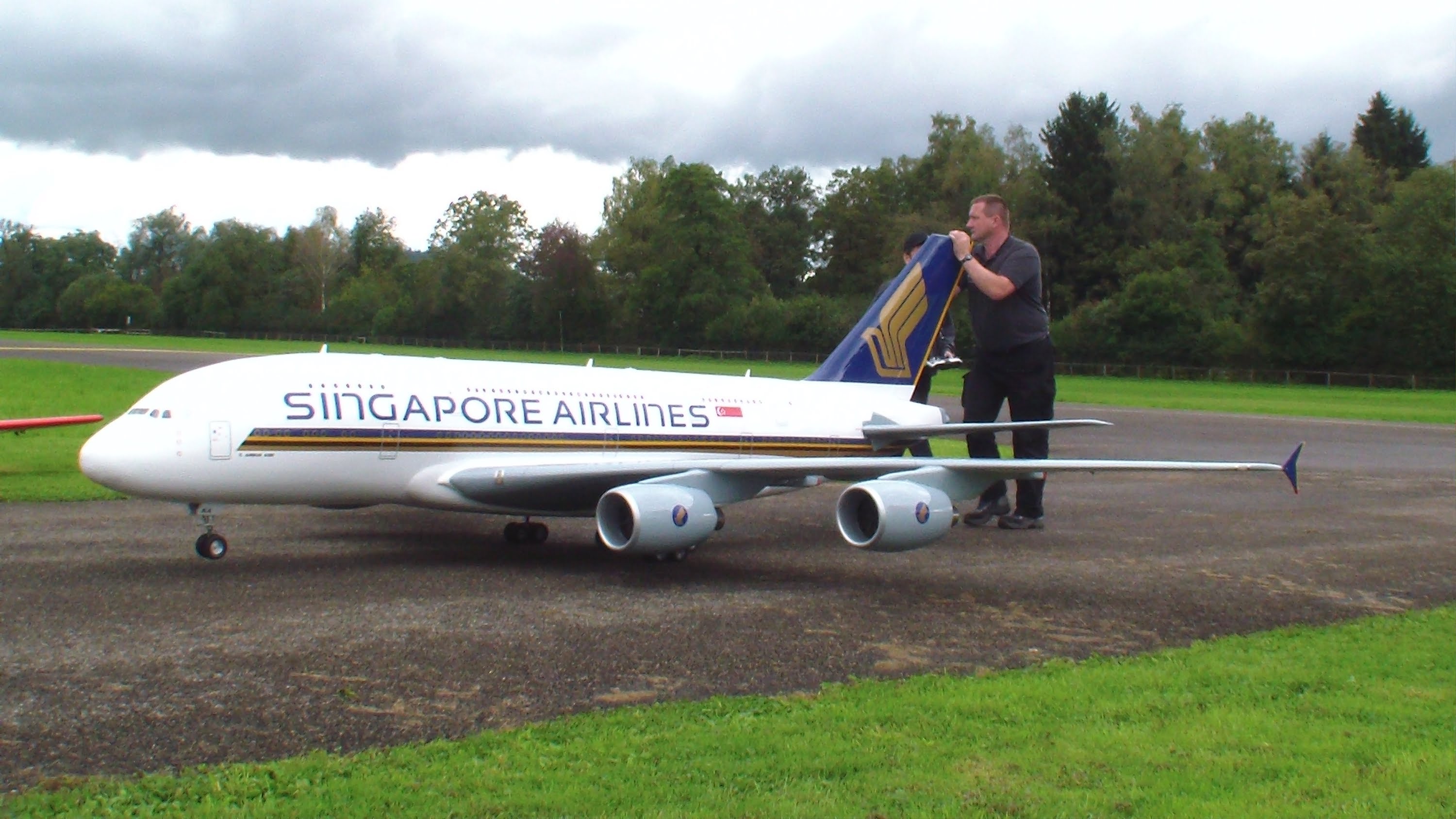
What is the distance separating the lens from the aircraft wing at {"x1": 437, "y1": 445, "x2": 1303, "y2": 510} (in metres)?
11.0

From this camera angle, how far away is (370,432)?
11859 millimetres

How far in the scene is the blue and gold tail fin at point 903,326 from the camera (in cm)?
1630

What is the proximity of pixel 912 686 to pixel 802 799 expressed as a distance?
7.04 feet

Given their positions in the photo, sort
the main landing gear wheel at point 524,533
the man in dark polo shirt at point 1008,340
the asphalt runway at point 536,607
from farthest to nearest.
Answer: the man in dark polo shirt at point 1008,340
the main landing gear wheel at point 524,533
the asphalt runway at point 536,607

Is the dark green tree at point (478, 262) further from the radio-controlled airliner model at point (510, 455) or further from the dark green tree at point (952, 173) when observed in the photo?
the radio-controlled airliner model at point (510, 455)

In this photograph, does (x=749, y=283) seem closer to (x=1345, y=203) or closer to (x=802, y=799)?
(x=1345, y=203)

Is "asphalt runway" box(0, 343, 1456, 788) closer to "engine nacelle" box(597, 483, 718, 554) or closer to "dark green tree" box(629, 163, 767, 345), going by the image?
"engine nacelle" box(597, 483, 718, 554)

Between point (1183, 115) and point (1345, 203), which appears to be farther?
point (1183, 115)

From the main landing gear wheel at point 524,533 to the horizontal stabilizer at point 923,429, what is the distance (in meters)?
4.25

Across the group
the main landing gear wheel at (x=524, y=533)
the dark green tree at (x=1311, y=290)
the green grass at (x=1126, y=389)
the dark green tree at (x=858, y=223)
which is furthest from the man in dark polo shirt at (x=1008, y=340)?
the dark green tree at (x=858, y=223)

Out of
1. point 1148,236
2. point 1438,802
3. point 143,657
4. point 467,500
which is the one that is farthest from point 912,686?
point 1148,236

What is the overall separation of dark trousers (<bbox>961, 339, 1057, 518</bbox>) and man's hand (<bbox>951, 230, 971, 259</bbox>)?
1.27 meters

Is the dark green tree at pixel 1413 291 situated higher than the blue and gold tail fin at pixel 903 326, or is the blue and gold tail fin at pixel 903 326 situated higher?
the dark green tree at pixel 1413 291

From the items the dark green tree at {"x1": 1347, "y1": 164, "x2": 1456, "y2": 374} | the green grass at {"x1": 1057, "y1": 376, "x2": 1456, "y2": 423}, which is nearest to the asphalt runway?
the green grass at {"x1": 1057, "y1": 376, "x2": 1456, "y2": 423}
